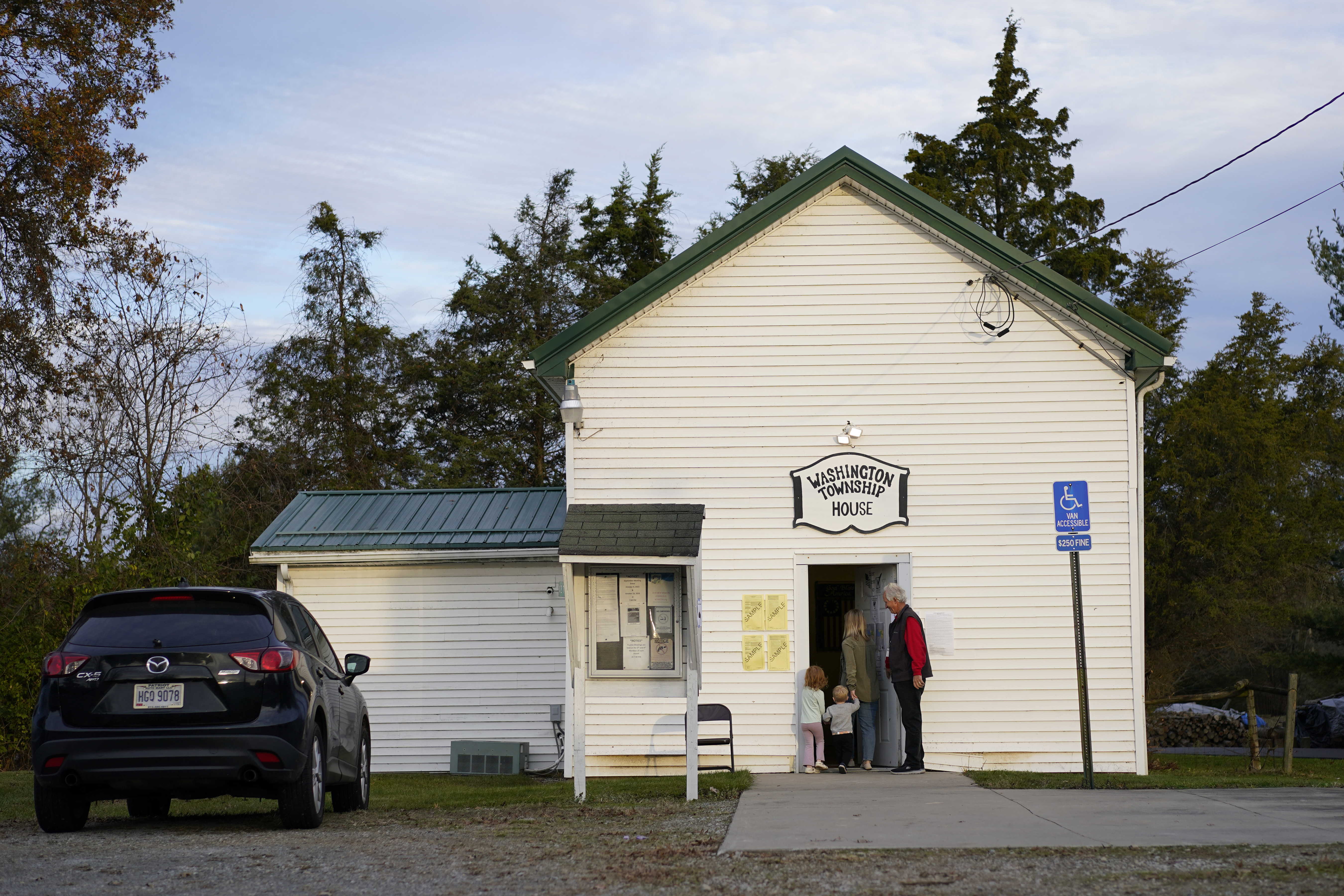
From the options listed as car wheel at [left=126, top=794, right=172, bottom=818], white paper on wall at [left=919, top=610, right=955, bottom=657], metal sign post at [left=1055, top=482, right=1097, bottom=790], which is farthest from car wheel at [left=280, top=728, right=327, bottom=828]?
white paper on wall at [left=919, top=610, right=955, bottom=657]

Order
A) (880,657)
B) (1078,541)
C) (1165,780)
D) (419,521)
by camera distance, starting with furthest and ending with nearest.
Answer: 1. (419,521)
2. (880,657)
3. (1165,780)
4. (1078,541)

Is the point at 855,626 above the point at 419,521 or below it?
below

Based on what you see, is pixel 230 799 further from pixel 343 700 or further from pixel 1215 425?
pixel 1215 425

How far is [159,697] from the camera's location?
8.30m

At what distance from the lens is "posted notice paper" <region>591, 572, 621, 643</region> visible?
442 inches

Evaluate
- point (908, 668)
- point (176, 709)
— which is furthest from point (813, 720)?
point (176, 709)

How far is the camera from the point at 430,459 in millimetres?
35844

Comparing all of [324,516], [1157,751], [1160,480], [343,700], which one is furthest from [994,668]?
[1160,480]

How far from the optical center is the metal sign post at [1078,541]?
11008 millimetres

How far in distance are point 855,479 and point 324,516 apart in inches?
294

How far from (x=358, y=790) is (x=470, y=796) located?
1.35 m

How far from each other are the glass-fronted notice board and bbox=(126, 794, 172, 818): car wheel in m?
3.68

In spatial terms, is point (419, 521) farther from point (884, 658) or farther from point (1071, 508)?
point (1071, 508)

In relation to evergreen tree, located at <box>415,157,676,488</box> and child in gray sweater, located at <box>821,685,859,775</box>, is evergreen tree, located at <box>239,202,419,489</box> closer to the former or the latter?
Result: evergreen tree, located at <box>415,157,676,488</box>
